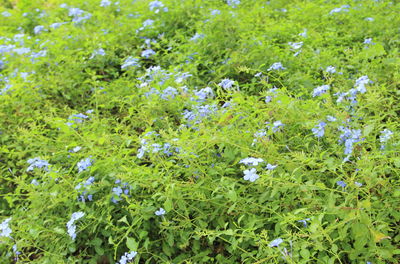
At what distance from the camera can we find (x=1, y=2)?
7.12 m

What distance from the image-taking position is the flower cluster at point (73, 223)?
2311 mm

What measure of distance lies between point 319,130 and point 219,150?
0.57 meters

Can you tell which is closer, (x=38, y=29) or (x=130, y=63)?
(x=130, y=63)

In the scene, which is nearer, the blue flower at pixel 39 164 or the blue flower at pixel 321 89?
the blue flower at pixel 321 89

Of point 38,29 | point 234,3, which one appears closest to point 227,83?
point 234,3

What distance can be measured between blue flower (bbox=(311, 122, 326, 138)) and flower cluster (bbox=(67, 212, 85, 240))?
136 centimetres

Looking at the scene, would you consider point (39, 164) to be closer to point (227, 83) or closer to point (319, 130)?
point (227, 83)

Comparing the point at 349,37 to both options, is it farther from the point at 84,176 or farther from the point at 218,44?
the point at 84,176

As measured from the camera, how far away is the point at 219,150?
7.97 ft

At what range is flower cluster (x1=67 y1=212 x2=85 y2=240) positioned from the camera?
7.58 ft

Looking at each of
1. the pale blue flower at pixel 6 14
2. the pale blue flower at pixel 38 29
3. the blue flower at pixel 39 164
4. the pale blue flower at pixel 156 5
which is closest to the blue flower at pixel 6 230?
the blue flower at pixel 39 164

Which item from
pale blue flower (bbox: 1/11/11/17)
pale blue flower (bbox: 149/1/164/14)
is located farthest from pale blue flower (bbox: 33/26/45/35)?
pale blue flower (bbox: 149/1/164/14)

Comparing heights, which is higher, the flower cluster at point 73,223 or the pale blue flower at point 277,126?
the pale blue flower at point 277,126

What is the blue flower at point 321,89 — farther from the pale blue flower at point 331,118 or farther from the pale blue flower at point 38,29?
the pale blue flower at point 38,29
